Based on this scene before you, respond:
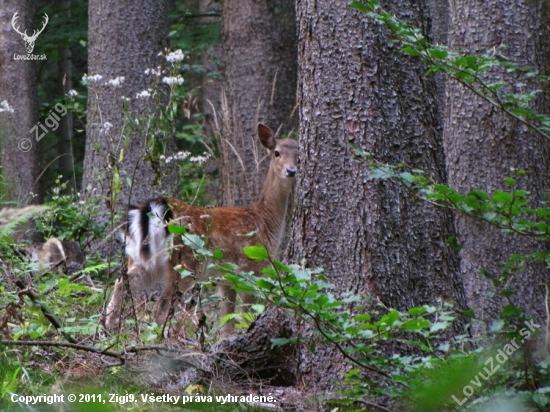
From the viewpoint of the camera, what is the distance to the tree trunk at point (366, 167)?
425 centimetres

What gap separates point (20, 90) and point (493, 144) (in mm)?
8232

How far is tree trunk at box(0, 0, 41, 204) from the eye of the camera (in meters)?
11.6

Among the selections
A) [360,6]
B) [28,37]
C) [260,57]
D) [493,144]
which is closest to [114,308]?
[493,144]

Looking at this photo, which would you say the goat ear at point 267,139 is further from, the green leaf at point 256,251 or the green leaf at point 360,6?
the green leaf at point 256,251

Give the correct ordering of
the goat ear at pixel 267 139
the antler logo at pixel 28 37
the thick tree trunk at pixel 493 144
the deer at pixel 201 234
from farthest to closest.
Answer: the antler logo at pixel 28 37
the goat ear at pixel 267 139
the thick tree trunk at pixel 493 144
the deer at pixel 201 234

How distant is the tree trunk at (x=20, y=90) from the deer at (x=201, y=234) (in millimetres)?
4834

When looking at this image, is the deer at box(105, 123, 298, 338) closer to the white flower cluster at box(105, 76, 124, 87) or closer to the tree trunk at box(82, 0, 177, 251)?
the white flower cluster at box(105, 76, 124, 87)

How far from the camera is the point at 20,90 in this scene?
12039mm

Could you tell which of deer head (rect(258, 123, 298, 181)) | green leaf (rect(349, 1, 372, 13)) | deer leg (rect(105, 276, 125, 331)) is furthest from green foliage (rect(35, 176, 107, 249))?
green leaf (rect(349, 1, 372, 13))

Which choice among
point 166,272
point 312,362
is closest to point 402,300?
point 312,362

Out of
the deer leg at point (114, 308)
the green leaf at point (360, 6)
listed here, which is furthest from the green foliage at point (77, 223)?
the green leaf at point (360, 6)

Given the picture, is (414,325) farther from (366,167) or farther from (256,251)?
(366,167)

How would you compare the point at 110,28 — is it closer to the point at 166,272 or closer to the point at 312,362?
the point at 166,272

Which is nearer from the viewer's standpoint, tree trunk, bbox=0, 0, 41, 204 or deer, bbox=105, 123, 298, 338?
deer, bbox=105, 123, 298, 338
